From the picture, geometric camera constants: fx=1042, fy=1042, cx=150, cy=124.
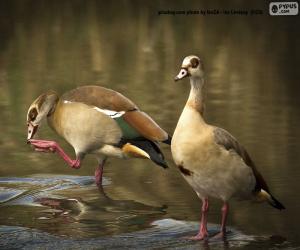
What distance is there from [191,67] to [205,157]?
2.10ft

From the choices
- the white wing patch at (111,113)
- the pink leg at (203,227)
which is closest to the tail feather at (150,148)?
the white wing patch at (111,113)

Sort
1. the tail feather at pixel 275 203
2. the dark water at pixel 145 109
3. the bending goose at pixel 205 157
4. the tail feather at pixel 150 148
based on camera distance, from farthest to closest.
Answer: the tail feather at pixel 150 148 < the dark water at pixel 145 109 < the tail feather at pixel 275 203 < the bending goose at pixel 205 157

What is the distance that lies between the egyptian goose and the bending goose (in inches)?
66.1

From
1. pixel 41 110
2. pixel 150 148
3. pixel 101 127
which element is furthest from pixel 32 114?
pixel 150 148

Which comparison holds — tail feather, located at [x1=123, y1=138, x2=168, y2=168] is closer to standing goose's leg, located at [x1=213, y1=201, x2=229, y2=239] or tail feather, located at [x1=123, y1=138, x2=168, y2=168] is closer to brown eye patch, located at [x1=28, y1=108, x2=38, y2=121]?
brown eye patch, located at [x1=28, y1=108, x2=38, y2=121]

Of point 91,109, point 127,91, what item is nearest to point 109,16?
point 127,91

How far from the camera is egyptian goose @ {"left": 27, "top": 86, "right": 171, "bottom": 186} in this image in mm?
8867

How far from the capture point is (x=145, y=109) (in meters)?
12.0

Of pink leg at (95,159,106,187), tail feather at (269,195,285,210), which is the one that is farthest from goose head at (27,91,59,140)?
tail feather at (269,195,285,210)

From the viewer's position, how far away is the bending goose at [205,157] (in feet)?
22.6

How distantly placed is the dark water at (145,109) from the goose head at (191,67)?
116cm

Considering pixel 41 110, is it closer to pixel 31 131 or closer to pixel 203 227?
pixel 31 131

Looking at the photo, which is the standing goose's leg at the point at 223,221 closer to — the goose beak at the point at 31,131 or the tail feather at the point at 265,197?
the tail feather at the point at 265,197

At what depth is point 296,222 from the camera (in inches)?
301
